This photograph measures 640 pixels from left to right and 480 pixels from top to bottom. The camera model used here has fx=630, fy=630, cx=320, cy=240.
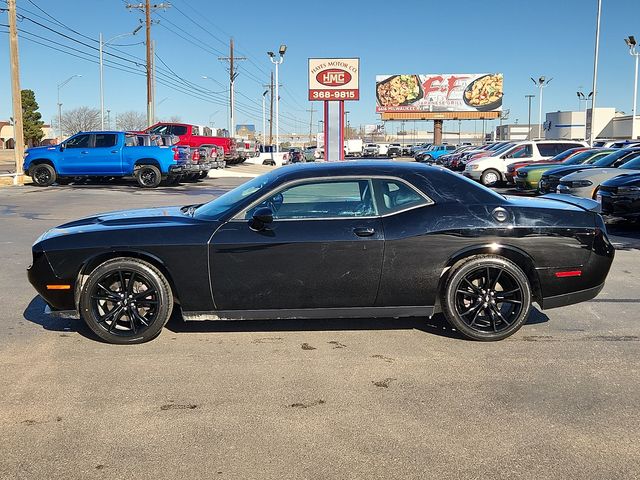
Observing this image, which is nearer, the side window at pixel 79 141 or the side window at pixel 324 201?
the side window at pixel 324 201

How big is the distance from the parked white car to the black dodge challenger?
18655mm

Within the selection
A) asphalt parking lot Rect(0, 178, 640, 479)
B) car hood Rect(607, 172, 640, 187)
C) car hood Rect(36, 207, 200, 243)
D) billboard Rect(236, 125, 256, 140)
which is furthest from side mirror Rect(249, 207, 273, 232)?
billboard Rect(236, 125, 256, 140)

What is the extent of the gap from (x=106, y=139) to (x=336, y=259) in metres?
19.0

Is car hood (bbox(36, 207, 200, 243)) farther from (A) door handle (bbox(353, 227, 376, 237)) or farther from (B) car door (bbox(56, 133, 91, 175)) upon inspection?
(B) car door (bbox(56, 133, 91, 175))

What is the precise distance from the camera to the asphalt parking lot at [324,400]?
3.32 m

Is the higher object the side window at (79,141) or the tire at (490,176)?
the side window at (79,141)

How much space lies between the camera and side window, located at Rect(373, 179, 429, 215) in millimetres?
5250

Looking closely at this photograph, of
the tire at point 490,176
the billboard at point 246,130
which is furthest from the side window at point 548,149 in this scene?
the billboard at point 246,130

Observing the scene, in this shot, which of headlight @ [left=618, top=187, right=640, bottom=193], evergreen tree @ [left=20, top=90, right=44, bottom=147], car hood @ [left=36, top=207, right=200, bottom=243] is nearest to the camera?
car hood @ [left=36, top=207, right=200, bottom=243]

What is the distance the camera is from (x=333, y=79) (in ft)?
93.4

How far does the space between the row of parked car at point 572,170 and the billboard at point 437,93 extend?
136 feet

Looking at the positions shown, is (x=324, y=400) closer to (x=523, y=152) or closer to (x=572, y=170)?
(x=572, y=170)

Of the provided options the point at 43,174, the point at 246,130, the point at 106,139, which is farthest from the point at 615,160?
the point at 246,130

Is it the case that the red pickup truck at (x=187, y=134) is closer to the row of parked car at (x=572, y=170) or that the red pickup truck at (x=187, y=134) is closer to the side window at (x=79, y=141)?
the side window at (x=79, y=141)
